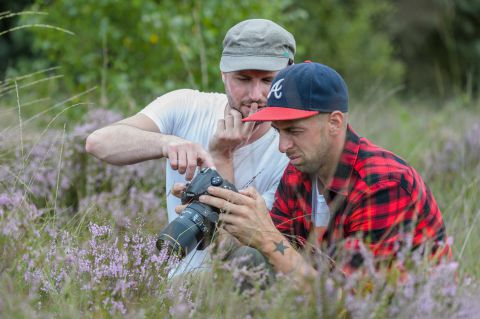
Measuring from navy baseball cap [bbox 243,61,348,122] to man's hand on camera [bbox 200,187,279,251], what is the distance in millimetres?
298

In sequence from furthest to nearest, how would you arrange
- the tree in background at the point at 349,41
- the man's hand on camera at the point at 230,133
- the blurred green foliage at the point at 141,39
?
1. the tree in background at the point at 349,41
2. the blurred green foliage at the point at 141,39
3. the man's hand on camera at the point at 230,133

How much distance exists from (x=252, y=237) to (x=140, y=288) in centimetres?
40

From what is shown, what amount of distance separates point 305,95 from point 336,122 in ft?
0.49

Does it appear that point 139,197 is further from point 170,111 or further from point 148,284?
point 148,284

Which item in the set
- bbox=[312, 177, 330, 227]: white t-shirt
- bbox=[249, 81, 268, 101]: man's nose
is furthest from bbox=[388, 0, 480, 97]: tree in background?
bbox=[312, 177, 330, 227]: white t-shirt

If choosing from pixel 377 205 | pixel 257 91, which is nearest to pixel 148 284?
pixel 377 205

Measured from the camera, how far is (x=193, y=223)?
8.57ft

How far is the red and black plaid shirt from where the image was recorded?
2514mm

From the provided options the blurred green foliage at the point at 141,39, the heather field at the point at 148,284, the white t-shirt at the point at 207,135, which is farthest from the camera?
the blurred green foliage at the point at 141,39

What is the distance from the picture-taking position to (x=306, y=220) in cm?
285

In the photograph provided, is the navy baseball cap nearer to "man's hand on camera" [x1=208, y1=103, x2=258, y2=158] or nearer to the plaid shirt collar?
the plaid shirt collar

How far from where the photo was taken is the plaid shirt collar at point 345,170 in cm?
266

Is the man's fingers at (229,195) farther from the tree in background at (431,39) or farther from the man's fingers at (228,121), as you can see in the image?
the tree in background at (431,39)

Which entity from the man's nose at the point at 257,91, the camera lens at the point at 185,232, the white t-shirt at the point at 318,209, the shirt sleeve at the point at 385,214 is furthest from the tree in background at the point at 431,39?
the camera lens at the point at 185,232
